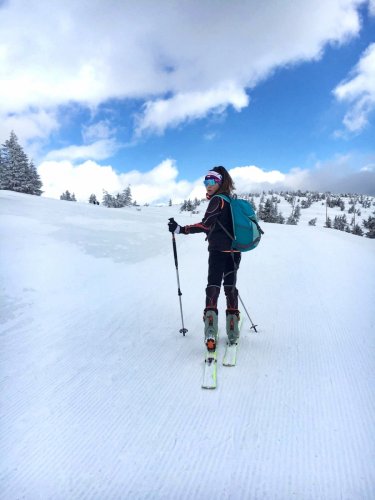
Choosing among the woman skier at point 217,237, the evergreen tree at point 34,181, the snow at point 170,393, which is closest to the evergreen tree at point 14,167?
the evergreen tree at point 34,181

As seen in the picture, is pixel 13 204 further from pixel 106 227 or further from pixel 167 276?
pixel 167 276

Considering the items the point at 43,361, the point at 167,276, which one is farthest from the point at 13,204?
the point at 43,361

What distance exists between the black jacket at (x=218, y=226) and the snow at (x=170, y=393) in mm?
1750

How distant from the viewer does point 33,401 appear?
3834 mm

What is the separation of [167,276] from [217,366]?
18.4 feet

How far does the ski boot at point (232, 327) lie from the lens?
5.09m

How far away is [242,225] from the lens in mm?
5027

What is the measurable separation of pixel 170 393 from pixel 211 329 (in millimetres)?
1194

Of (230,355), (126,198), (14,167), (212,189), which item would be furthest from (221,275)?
(126,198)

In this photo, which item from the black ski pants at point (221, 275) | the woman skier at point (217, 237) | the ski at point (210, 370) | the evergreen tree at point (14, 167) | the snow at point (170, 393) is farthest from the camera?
the evergreen tree at point (14, 167)

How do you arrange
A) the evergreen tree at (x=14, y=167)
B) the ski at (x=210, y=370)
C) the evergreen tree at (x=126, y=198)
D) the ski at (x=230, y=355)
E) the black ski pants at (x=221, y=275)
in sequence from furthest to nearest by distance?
1. the evergreen tree at (x=126, y=198)
2. the evergreen tree at (x=14, y=167)
3. the black ski pants at (x=221, y=275)
4. the ski at (x=230, y=355)
5. the ski at (x=210, y=370)

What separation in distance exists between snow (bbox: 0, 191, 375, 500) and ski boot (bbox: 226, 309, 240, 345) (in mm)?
311

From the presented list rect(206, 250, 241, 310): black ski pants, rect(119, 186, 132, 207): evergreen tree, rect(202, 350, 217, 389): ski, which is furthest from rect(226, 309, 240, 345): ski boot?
rect(119, 186, 132, 207): evergreen tree

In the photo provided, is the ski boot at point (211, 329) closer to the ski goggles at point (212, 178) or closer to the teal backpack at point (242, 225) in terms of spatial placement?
the teal backpack at point (242, 225)
